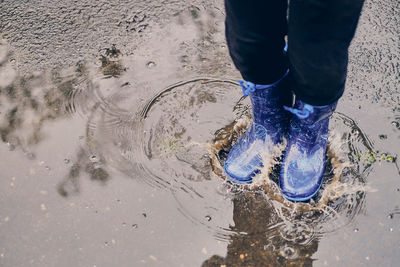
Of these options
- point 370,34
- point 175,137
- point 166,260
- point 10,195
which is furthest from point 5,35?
point 370,34

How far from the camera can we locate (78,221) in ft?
5.61

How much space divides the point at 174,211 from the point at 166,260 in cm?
22

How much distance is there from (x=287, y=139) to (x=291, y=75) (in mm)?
499

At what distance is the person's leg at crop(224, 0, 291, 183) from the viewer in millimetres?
1217

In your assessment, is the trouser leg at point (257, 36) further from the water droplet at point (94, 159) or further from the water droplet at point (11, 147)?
the water droplet at point (11, 147)

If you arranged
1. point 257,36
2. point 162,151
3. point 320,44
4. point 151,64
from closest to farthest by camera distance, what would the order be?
point 320,44 < point 257,36 < point 162,151 < point 151,64

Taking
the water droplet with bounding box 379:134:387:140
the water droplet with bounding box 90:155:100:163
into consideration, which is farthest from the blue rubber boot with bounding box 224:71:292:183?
the water droplet with bounding box 90:155:100:163

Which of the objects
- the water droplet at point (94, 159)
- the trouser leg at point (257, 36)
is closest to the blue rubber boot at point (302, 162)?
the trouser leg at point (257, 36)

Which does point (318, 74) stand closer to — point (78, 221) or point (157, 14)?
point (78, 221)

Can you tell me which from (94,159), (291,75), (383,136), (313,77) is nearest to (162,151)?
(94,159)

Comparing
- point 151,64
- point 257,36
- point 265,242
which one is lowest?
point 265,242

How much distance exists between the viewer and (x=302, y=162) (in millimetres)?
1666

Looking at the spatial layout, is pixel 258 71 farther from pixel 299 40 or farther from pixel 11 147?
pixel 11 147

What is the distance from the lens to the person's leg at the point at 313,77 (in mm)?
1032
